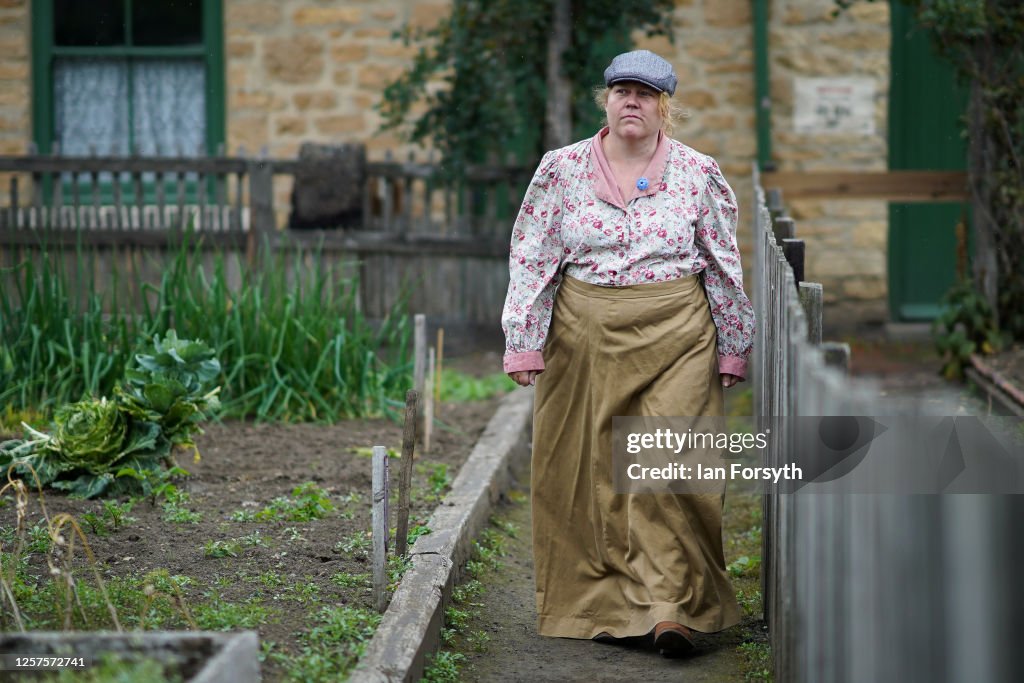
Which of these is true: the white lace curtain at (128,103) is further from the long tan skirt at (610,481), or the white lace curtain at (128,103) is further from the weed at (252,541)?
the long tan skirt at (610,481)

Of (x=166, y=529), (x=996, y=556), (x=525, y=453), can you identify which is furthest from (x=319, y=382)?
(x=996, y=556)

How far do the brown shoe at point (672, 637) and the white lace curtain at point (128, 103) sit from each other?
769 centimetres

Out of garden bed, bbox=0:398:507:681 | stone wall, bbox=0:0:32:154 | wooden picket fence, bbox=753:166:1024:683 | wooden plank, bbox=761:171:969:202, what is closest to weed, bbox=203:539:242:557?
garden bed, bbox=0:398:507:681

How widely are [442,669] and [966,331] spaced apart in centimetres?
549

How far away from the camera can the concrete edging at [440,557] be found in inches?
141

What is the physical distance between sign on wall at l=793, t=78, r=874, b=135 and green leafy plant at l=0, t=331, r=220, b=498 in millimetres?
6547

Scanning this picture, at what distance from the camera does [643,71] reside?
4.14m

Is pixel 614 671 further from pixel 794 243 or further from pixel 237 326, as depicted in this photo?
pixel 237 326

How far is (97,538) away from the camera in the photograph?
4.48 meters

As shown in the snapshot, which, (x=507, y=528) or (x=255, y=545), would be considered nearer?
(x=255, y=545)

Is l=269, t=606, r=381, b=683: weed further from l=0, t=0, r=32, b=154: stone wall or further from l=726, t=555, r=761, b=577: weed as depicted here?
l=0, t=0, r=32, b=154: stone wall

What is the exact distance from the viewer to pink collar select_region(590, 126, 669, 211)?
422cm

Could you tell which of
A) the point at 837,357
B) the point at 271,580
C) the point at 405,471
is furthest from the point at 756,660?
the point at 837,357

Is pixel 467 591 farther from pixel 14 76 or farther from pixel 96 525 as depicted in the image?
pixel 14 76
